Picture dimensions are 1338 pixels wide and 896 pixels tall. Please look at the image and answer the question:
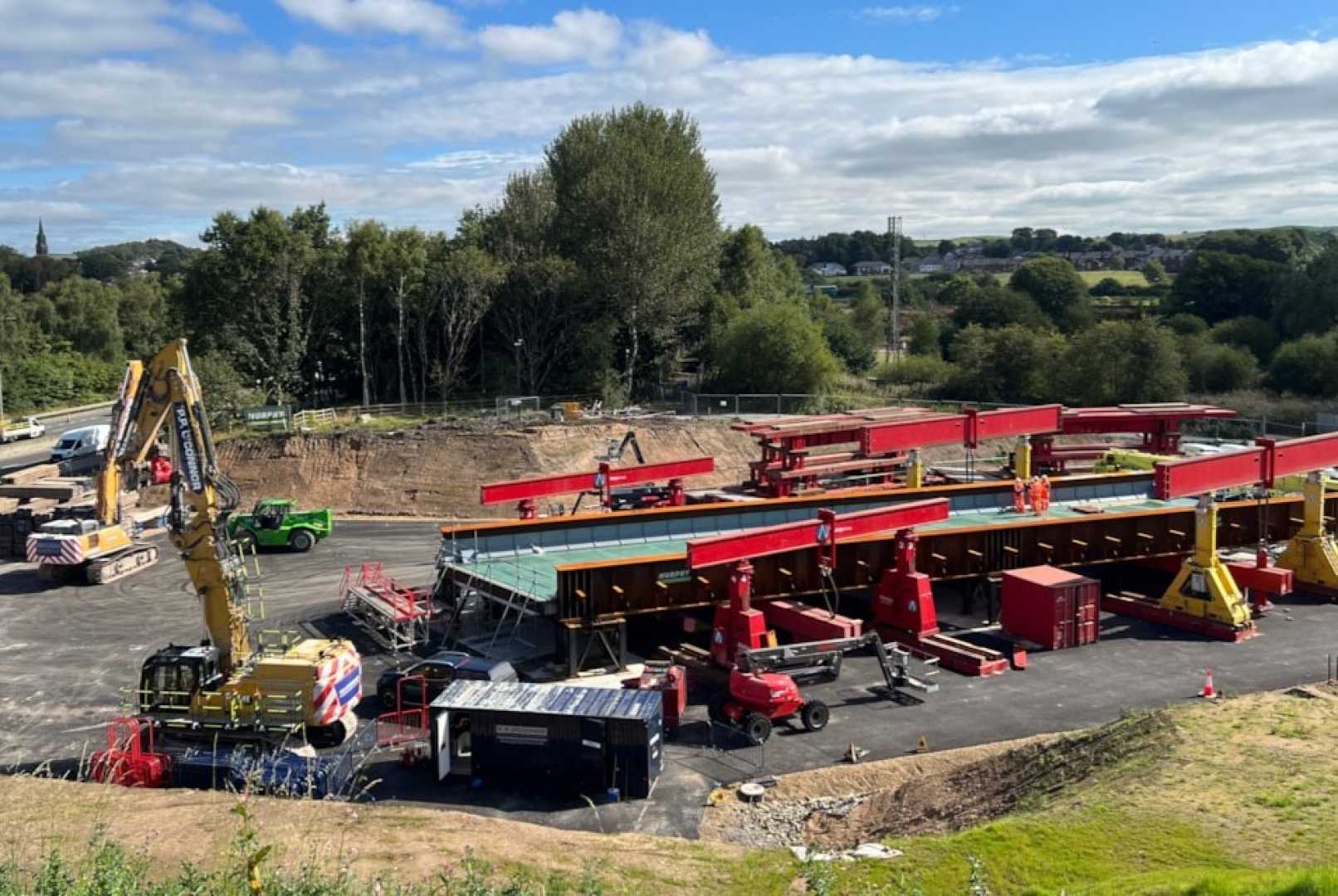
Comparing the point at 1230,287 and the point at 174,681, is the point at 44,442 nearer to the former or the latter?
the point at 174,681

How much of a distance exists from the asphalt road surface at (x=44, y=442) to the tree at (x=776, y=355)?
112ft

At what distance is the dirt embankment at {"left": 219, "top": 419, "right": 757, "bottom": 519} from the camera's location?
4234cm

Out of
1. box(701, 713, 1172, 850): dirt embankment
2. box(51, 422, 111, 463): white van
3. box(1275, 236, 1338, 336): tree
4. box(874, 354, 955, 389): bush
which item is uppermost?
box(1275, 236, 1338, 336): tree

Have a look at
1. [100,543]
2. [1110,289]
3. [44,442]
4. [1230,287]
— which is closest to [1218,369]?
[1230,287]

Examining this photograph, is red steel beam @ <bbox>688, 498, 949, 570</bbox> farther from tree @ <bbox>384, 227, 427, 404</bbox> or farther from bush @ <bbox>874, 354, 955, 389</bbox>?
bush @ <bbox>874, 354, 955, 389</bbox>

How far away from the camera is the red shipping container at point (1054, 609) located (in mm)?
24016

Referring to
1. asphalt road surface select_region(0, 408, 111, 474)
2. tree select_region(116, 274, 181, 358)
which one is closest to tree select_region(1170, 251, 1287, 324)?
asphalt road surface select_region(0, 408, 111, 474)

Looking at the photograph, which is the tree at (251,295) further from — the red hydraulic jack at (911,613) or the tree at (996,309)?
the tree at (996,309)

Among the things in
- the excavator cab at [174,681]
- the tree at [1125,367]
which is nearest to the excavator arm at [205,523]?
the excavator cab at [174,681]

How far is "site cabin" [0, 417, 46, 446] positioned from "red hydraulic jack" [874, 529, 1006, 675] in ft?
176

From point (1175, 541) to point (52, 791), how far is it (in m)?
25.7

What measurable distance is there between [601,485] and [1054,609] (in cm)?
1335

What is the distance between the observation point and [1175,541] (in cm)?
2834

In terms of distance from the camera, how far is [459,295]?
54719 mm
